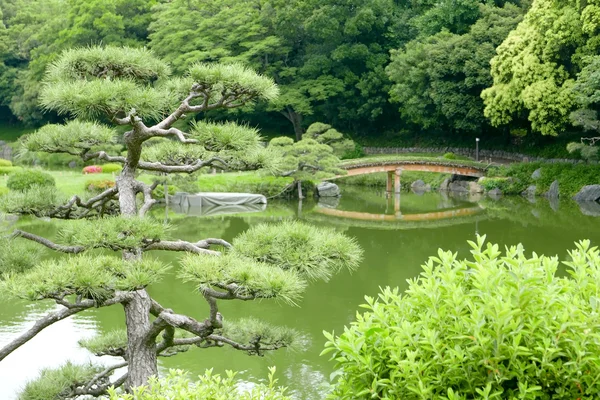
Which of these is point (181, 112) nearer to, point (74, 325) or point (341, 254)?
point (341, 254)

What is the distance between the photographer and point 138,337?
4.39 metres

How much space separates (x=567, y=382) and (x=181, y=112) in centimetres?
305

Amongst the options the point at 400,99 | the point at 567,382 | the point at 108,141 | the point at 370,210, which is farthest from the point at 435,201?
the point at 567,382

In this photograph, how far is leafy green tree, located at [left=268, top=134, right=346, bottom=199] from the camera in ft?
66.6

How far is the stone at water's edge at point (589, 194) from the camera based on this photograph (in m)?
20.3

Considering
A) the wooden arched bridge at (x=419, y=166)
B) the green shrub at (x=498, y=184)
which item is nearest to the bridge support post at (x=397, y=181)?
the wooden arched bridge at (x=419, y=166)

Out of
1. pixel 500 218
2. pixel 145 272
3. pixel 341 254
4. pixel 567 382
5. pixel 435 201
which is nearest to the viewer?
pixel 567 382

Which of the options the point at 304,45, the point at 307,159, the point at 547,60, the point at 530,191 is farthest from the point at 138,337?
the point at 304,45

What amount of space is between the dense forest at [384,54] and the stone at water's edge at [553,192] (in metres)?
1.62

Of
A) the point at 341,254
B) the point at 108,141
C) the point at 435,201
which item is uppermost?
the point at 108,141

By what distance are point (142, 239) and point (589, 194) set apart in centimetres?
1864

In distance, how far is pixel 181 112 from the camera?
4492mm

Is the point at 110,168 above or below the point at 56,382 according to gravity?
above

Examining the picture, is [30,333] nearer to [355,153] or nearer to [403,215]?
[403,215]
